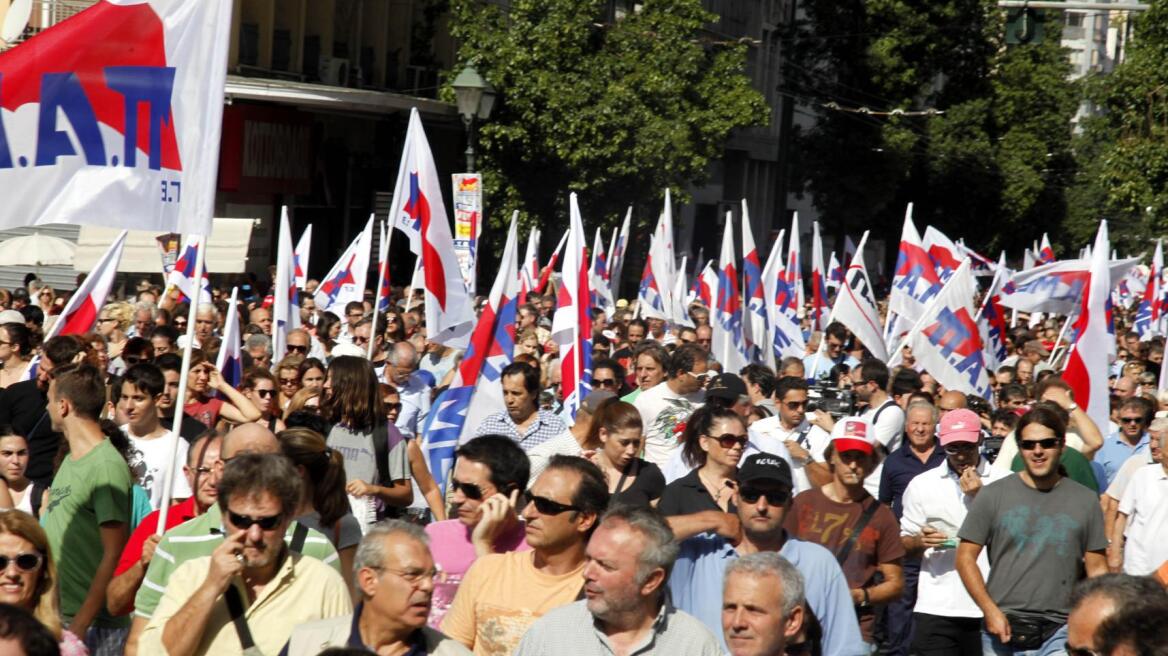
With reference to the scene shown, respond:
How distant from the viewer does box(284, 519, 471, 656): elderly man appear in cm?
466

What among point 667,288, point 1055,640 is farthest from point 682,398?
point 667,288

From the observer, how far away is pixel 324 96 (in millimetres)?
30766

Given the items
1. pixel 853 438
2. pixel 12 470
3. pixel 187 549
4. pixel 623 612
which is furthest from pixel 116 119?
pixel 623 612

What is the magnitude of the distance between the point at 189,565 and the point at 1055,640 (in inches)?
147

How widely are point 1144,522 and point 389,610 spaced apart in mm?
4435

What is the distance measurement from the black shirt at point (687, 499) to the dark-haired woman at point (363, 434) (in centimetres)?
167

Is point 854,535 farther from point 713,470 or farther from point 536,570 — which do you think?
point 536,570

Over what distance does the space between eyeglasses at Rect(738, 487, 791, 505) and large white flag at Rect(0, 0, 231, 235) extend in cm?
245

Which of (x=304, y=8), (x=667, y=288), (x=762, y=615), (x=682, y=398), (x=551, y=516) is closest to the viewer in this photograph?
(x=762, y=615)

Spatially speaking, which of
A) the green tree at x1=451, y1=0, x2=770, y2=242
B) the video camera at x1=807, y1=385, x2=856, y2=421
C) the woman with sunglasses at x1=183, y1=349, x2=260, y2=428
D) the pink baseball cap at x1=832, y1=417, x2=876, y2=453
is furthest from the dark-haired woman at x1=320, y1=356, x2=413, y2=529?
the green tree at x1=451, y1=0, x2=770, y2=242

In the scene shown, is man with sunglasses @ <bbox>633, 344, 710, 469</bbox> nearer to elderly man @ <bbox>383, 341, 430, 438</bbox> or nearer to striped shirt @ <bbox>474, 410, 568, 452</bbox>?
striped shirt @ <bbox>474, 410, 568, 452</bbox>

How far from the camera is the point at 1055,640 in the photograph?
7188mm

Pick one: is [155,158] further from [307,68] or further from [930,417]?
[307,68]

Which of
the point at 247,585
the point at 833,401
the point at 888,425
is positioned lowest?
the point at 247,585
